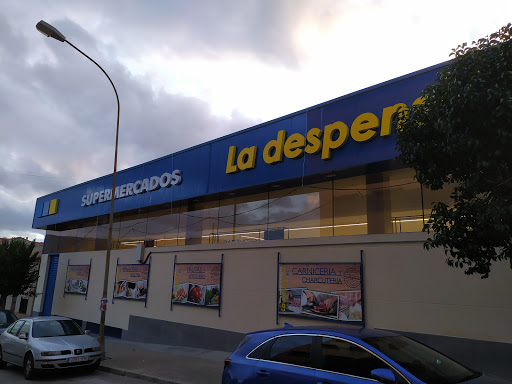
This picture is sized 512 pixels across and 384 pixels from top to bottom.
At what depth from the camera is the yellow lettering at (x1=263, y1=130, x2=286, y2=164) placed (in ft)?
40.3

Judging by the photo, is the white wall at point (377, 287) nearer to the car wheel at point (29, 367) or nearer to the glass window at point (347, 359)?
the glass window at point (347, 359)

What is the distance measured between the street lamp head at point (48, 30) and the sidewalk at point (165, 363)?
32.9 ft

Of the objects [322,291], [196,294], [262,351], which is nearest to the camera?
[262,351]

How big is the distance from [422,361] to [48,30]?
13200 millimetres

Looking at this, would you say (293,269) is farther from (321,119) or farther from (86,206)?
(86,206)

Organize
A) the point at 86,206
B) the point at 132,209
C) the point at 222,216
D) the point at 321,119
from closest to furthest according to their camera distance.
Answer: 1. the point at 321,119
2. the point at 222,216
3. the point at 132,209
4. the point at 86,206

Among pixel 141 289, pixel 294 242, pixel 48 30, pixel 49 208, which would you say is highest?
pixel 48 30

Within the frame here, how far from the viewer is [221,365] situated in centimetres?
1068

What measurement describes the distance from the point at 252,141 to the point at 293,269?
14.9 feet

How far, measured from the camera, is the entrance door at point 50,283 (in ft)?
74.0

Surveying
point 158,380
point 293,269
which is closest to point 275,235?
point 293,269

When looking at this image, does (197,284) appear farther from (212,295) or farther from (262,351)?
(262,351)

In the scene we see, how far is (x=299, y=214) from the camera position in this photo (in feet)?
39.9

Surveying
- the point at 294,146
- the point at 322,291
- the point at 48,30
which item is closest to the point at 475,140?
the point at 322,291
